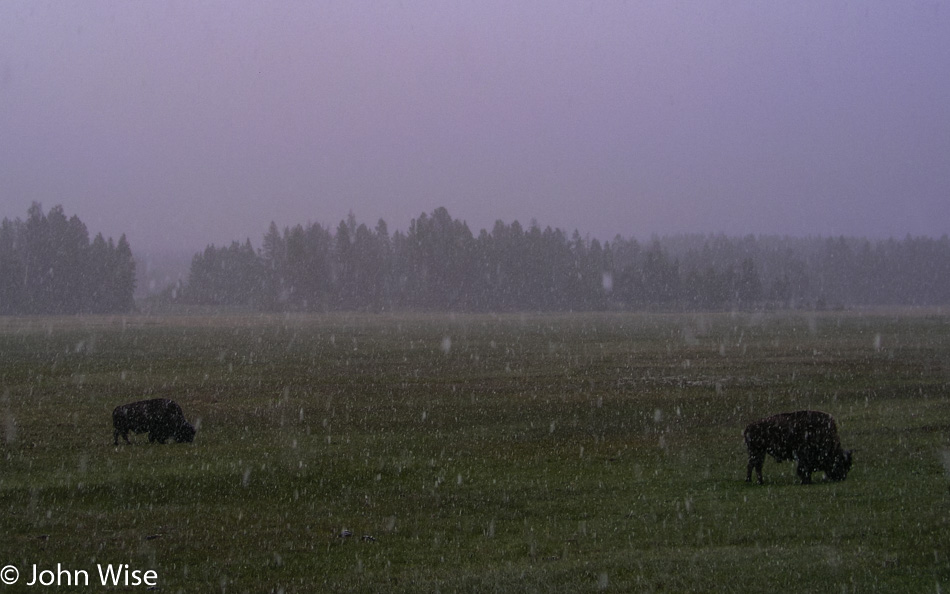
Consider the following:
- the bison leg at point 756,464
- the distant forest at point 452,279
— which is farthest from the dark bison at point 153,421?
the distant forest at point 452,279

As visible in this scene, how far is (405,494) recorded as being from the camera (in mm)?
17812

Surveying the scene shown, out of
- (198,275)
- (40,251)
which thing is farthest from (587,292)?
(40,251)

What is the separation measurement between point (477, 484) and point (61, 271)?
443ft

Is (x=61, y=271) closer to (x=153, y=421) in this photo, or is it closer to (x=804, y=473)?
(x=153, y=421)

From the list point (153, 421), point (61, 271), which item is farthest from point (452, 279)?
point (153, 421)

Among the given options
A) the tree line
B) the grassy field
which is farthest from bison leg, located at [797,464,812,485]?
the tree line

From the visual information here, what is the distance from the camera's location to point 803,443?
1744 centimetres

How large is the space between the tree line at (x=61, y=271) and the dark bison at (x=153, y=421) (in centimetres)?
12239

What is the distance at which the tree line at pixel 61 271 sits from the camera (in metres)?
131

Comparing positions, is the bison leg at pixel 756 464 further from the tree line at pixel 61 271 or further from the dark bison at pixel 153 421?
the tree line at pixel 61 271

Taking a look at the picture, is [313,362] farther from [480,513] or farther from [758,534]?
[758,534]

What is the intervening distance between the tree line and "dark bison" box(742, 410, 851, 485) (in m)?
135

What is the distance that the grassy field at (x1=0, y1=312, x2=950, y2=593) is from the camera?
481 inches

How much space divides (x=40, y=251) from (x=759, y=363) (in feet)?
409
